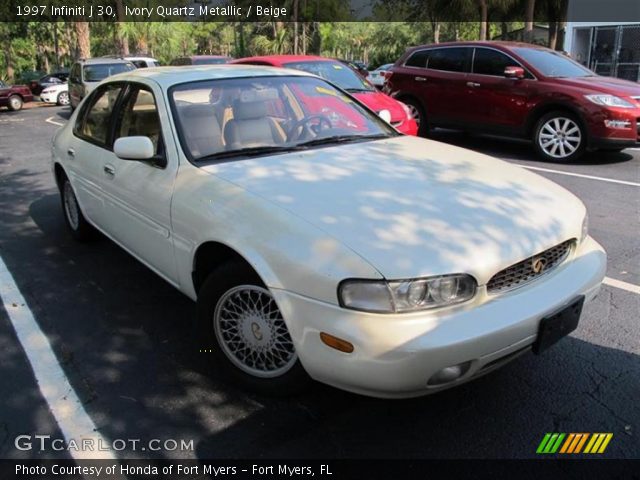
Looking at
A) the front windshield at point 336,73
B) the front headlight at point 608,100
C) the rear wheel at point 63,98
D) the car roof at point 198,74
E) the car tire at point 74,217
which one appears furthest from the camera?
the rear wheel at point 63,98

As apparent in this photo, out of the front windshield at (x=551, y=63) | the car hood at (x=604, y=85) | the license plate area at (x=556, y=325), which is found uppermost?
the front windshield at (x=551, y=63)

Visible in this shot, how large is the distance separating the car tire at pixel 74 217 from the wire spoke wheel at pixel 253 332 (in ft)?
8.15

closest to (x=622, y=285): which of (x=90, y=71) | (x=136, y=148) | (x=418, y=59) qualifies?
(x=136, y=148)

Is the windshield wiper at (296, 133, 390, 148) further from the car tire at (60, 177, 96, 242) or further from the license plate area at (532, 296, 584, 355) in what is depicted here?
the car tire at (60, 177, 96, 242)

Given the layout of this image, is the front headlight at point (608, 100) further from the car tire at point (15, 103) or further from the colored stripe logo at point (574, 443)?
the car tire at point (15, 103)

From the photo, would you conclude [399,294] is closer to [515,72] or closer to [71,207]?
[71,207]

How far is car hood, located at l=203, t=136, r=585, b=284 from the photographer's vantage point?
7.74 feet

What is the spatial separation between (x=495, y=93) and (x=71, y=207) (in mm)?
6393

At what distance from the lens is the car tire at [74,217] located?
16.3ft

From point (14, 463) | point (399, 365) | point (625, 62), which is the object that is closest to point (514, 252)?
point (399, 365)

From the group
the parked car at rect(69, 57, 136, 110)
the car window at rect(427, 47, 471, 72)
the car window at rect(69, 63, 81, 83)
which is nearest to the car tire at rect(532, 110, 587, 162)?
the car window at rect(427, 47, 471, 72)

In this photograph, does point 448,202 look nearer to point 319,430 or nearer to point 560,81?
point 319,430

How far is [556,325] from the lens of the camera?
2510 millimetres

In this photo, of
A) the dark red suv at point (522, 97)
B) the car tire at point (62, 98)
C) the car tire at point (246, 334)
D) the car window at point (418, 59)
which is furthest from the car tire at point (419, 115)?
the car tire at point (62, 98)
